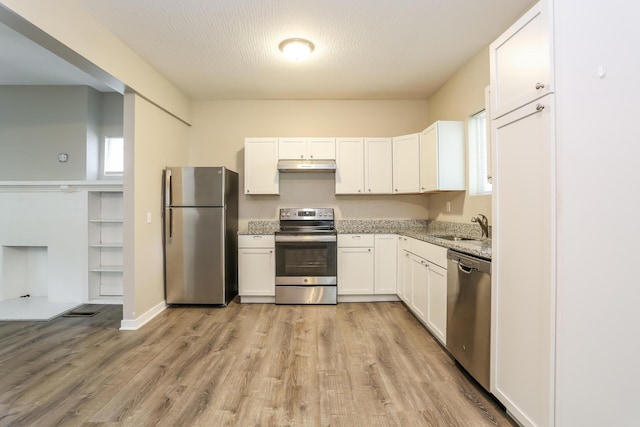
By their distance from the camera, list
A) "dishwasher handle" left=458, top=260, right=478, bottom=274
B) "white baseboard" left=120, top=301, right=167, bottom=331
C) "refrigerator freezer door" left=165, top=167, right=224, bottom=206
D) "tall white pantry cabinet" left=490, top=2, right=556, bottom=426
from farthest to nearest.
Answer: "refrigerator freezer door" left=165, top=167, right=224, bottom=206 < "white baseboard" left=120, top=301, right=167, bottom=331 < "dishwasher handle" left=458, top=260, right=478, bottom=274 < "tall white pantry cabinet" left=490, top=2, right=556, bottom=426

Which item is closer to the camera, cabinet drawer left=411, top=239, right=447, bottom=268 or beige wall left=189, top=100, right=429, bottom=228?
cabinet drawer left=411, top=239, right=447, bottom=268

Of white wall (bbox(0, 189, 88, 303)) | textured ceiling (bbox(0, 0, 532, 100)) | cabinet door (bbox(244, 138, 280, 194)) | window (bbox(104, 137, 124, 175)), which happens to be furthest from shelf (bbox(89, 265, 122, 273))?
textured ceiling (bbox(0, 0, 532, 100))

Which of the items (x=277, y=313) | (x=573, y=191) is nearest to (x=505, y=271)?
(x=573, y=191)

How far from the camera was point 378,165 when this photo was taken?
3.92 m

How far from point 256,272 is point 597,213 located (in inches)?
129

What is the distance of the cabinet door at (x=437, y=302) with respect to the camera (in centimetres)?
236

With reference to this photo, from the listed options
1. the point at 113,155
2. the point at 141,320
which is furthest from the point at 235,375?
the point at 113,155

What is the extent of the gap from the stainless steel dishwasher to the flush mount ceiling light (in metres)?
2.23

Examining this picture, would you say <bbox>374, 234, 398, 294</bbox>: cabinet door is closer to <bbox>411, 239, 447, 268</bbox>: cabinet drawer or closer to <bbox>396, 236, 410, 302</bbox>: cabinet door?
<bbox>396, 236, 410, 302</bbox>: cabinet door

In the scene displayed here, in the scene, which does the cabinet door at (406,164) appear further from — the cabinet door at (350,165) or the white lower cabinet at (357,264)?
the white lower cabinet at (357,264)

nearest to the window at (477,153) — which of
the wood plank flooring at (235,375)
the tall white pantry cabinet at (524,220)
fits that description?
the tall white pantry cabinet at (524,220)

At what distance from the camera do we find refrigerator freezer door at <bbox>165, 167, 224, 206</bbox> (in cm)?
346

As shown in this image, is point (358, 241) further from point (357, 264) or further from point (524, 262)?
point (524, 262)

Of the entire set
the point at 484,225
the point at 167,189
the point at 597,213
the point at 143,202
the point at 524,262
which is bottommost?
the point at 524,262
